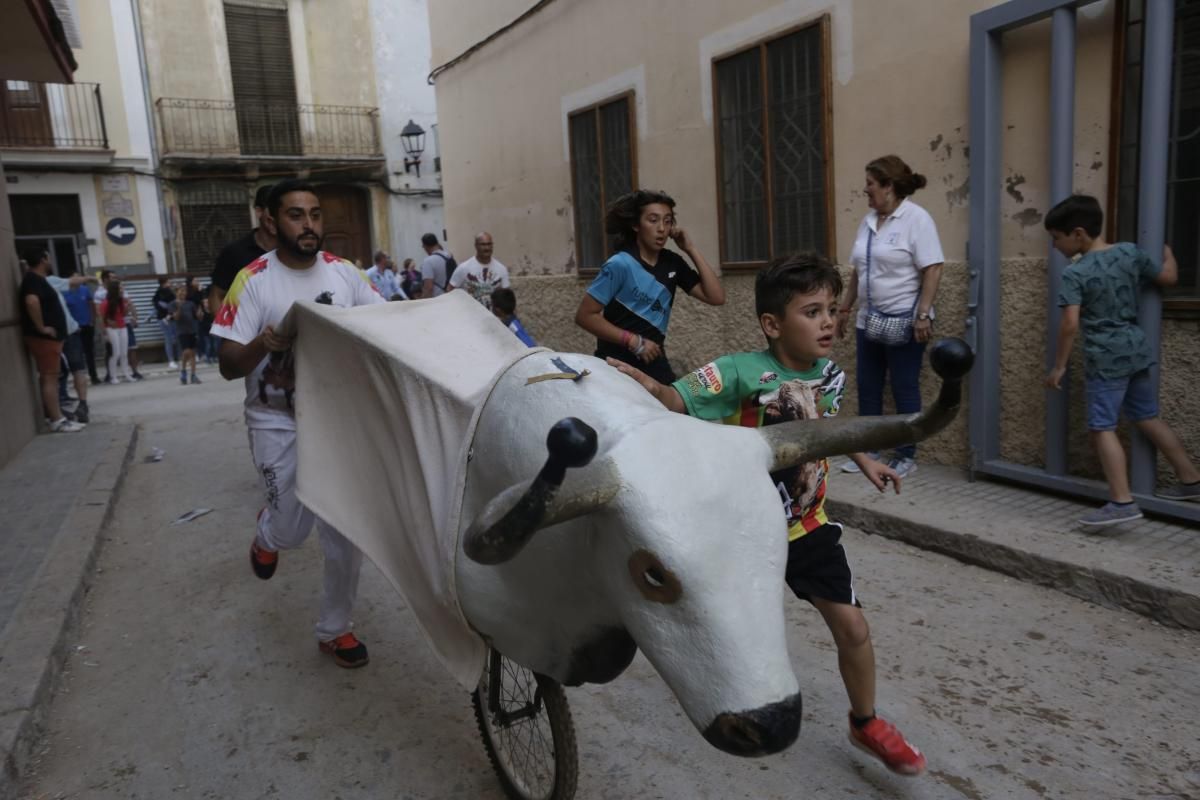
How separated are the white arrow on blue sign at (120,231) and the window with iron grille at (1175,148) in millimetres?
20684

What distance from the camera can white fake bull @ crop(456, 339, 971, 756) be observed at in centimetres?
153

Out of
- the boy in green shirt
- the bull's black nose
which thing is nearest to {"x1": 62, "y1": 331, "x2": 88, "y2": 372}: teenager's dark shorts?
the boy in green shirt

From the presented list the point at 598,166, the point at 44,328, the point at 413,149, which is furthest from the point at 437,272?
the point at 413,149

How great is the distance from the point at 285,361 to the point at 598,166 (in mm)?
6507

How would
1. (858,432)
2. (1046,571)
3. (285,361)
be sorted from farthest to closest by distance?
(1046,571) < (285,361) < (858,432)

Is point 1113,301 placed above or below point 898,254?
below

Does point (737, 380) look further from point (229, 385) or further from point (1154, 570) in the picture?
point (229, 385)

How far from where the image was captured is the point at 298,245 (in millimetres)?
3336

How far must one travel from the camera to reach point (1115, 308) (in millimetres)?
4285

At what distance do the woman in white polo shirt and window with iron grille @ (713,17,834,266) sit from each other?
0.97 meters

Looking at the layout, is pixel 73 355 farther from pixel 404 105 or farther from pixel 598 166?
pixel 404 105

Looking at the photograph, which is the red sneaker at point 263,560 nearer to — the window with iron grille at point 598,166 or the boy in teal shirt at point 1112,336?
the boy in teal shirt at point 1112,336

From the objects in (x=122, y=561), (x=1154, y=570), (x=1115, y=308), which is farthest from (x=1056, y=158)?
(x=122, y=561)

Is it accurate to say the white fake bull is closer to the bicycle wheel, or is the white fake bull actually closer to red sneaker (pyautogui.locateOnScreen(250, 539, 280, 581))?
the bicycle wheel
